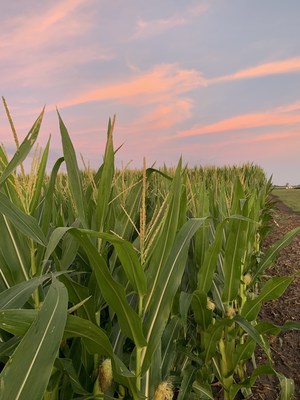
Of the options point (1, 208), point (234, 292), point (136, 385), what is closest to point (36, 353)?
point (1, 208)

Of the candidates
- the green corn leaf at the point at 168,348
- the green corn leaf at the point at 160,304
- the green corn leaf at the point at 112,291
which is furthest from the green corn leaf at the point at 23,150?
the green corn leaf at the point at 168,348

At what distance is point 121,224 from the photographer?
165 cm

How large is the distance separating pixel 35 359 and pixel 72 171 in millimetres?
684

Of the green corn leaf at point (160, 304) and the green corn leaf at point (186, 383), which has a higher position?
the green corn leaf at point (160, 304)

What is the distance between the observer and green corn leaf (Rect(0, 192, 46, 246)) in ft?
3.54

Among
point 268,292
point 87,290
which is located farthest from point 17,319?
point 268,292

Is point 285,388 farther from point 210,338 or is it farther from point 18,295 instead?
point 18,295

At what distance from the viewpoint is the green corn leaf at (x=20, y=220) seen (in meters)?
1.08

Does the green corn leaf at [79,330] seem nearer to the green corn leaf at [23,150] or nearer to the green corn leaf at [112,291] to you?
the green corn leaf at [112,291]

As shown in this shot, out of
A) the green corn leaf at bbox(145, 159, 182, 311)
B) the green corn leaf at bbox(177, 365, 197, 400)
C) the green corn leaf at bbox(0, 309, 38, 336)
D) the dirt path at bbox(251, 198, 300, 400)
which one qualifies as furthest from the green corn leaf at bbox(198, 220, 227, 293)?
the dirt path at bbox(251, 198, 300, 400)

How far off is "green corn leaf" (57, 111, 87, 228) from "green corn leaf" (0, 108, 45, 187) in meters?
0.13

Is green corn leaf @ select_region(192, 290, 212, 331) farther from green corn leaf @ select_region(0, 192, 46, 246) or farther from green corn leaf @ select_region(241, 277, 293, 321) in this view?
green corn leaf @ select_region(0, 192, 46, 246)

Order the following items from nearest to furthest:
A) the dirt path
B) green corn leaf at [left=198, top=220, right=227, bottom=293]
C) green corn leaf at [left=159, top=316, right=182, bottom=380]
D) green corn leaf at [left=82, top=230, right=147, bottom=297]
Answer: green corn leaf at [left=82, top=230, right=147, bottom=297]
green corn leaf at [left=159, top=316, right=182, bottom=380]
green corn leaf at [left=198, top=220, right=227, bottom=293]
the dirt path

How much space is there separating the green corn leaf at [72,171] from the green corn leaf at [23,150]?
0.41 ft
